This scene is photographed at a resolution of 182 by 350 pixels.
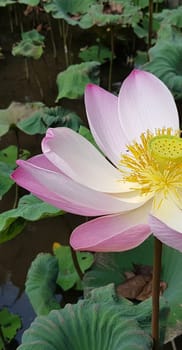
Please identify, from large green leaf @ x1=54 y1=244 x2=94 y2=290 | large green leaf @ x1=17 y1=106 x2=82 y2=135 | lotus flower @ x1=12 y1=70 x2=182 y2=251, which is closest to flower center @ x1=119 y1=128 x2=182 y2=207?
lotus flower @ x1=12 y1=70 x2=182 y2=251

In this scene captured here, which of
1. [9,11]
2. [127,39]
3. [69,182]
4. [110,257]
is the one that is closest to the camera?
[69,182]

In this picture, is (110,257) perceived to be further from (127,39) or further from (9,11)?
(9,11)

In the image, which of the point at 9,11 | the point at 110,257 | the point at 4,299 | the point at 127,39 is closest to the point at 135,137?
the point at 110,257

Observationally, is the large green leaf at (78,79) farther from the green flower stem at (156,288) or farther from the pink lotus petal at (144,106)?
the green flower stem at (156,288)

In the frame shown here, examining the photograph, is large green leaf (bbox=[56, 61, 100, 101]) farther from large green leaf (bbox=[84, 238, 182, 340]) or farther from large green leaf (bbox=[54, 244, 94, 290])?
large green leaf (bbox=[84, 238, 182, 340])

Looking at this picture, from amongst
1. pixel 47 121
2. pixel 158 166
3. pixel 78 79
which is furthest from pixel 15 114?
pixel 158 166

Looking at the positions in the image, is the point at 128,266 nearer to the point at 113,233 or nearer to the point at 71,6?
the point at 113,233
